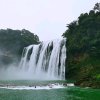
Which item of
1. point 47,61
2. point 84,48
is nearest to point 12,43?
point 47,61

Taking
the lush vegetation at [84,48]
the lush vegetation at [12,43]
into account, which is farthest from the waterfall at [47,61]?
the lush vegetation at [12,43]

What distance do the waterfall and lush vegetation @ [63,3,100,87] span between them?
5.13ft

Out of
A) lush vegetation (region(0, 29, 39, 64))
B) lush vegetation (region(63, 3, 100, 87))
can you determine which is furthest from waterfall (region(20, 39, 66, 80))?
lush vegetation (region(0, 29, 39, 64))

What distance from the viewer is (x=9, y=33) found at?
99125 millimetres

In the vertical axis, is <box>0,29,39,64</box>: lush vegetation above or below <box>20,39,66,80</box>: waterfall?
above

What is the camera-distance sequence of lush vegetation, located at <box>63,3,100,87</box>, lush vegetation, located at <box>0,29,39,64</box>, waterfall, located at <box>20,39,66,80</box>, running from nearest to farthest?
1. lush vegetation, located at <box>63,3,100,87</box>
2. waterfall, located at <box>20,39,66,80</box>
3. lush vegetation, located at <box>0,29,39,64</box>

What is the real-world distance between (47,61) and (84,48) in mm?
9393

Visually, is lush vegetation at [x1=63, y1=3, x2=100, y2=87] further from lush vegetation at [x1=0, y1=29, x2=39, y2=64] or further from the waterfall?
lush vegetation at [x1=0, y1=29, x2=39, y2=64]

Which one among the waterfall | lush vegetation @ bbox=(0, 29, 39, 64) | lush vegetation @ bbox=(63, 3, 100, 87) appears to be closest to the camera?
lush vegetation @ bbox=(63, 3, 100, 87)

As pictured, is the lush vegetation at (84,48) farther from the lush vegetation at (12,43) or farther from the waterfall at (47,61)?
the lush vegetation at (12,43)

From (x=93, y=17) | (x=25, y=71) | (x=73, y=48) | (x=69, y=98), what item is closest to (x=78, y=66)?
(x=73, y=48)

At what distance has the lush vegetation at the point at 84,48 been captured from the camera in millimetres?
65312

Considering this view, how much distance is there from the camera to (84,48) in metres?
68.4

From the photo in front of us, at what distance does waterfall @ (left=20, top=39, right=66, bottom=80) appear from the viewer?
69250 mm
